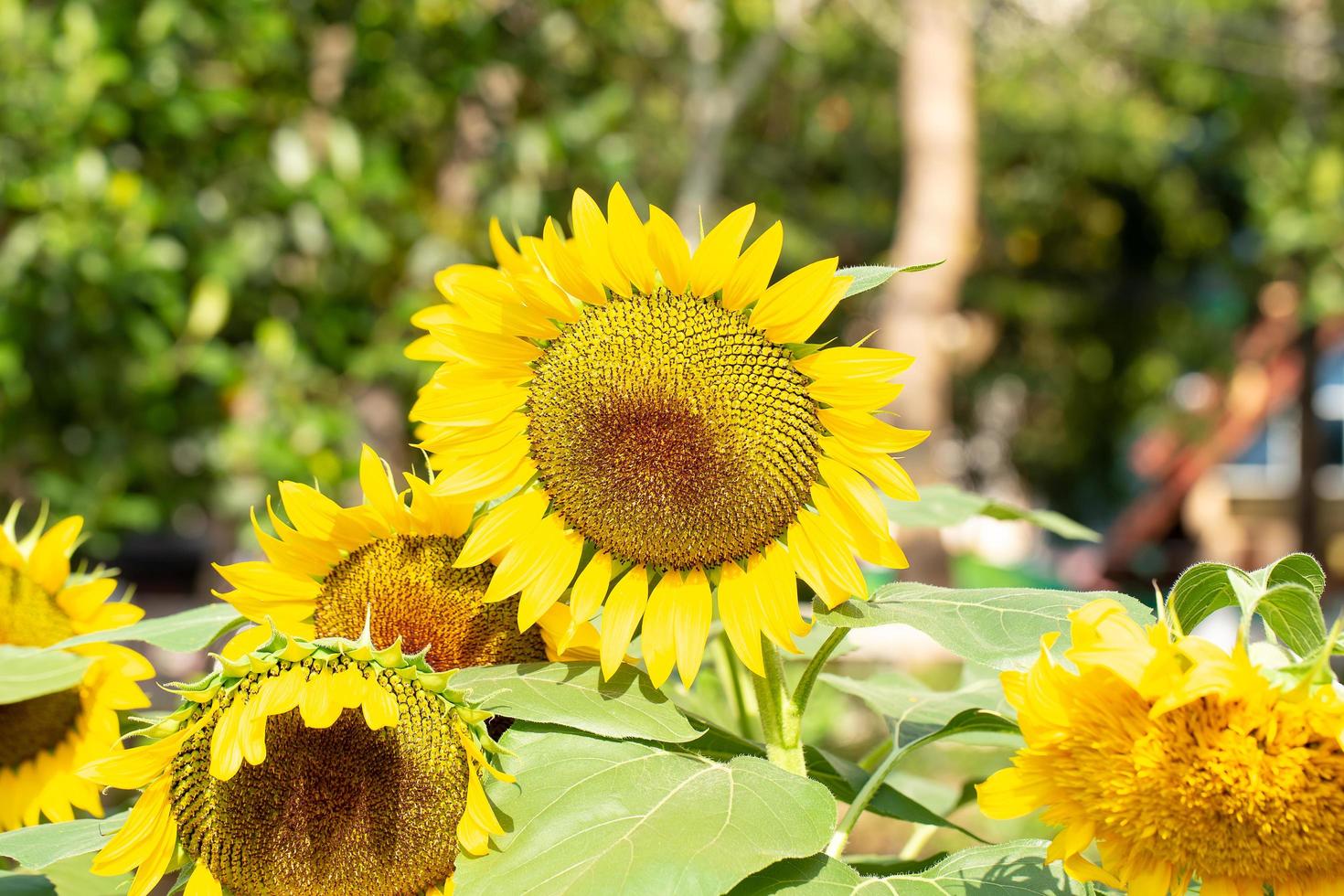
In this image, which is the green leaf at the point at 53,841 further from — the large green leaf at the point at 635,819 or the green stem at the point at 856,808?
the green stem at the point at 856,808

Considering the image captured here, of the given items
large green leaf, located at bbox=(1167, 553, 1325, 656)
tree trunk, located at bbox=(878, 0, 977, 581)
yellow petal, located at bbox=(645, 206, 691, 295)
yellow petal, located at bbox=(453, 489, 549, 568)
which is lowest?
tree trunk, located at bbox=(878, 0, 977, 581)

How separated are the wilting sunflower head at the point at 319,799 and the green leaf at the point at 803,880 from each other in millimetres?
86

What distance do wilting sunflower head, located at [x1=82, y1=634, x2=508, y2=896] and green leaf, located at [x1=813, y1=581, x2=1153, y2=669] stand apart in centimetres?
14

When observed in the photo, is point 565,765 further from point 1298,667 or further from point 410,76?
point 410,76

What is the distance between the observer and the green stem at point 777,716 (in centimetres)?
51

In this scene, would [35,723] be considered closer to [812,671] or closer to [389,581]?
[389,581]

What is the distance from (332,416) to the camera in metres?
2.46

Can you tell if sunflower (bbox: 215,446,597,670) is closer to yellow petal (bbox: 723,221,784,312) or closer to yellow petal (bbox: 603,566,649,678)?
yellow petal (bbox: 603,566,649,678)

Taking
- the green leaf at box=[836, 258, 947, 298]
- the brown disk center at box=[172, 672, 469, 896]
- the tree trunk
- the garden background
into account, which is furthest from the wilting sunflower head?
the tree trunk

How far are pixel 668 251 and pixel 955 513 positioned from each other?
25 centimetres


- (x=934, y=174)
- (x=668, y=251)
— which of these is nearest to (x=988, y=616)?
(x=668, y=251)

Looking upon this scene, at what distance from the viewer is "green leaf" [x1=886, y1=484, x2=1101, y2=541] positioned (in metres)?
0.65

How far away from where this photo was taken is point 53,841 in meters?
0.48

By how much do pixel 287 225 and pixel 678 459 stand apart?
223 centimetres
